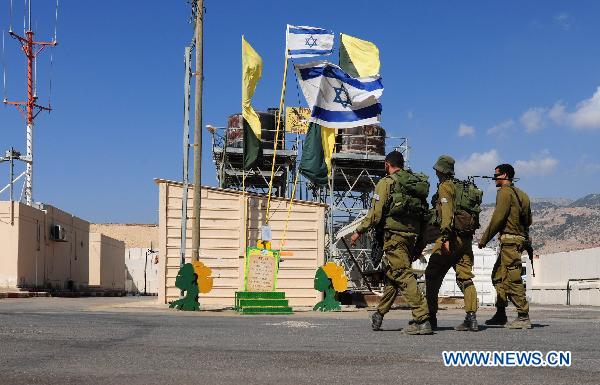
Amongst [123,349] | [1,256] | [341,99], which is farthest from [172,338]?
[1,256]

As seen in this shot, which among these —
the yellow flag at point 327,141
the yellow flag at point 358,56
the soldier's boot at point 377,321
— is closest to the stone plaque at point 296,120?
the yellow flag at point 358,56

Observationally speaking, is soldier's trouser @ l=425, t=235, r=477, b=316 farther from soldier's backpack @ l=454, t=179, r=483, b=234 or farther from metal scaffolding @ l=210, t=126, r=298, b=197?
metal scaffolding @ l=210, t=126, r=298, b=197

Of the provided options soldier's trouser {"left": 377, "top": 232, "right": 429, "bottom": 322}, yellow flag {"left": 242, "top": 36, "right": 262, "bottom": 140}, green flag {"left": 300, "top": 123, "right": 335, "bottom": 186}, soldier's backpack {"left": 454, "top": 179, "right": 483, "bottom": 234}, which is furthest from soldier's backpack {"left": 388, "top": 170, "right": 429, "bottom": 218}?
green flag {"left": 300, "top": 123, "right": 335, "bottom": 186}

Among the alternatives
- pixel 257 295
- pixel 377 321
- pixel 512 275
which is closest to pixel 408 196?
pixel 377 321

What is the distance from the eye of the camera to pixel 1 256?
2886 centimetres

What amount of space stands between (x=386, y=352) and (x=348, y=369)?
1.07m

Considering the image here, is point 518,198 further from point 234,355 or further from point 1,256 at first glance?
point 1,256

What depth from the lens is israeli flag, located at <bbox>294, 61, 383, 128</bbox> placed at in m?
18.7

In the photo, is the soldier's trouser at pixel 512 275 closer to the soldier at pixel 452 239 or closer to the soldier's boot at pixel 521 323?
the soldier's boot at pixel 521 323

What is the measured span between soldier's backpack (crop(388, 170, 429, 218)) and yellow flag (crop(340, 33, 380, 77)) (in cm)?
1334

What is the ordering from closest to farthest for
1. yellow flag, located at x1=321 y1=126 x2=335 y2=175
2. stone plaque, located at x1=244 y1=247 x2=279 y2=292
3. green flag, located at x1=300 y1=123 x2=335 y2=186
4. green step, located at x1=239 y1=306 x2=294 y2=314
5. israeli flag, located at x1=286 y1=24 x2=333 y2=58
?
green step, located at x1=239 y1=306 x2=294 y2=314 → stone plaque, located at x1=244 y1=247 x2=279 y2=292 → israeli flag, located at x1=286 y1=24 x2=333 y2=58 → yellow flag, located at x1=321 y1=126 x2=335 y2=175 → green flag, located at x1=300 y1=123 x2=335 y2=186

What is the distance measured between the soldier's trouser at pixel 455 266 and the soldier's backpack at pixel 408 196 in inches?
27.2

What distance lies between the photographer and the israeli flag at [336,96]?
61.3ft

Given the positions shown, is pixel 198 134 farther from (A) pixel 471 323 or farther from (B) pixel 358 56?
(A) pixel 471 323
